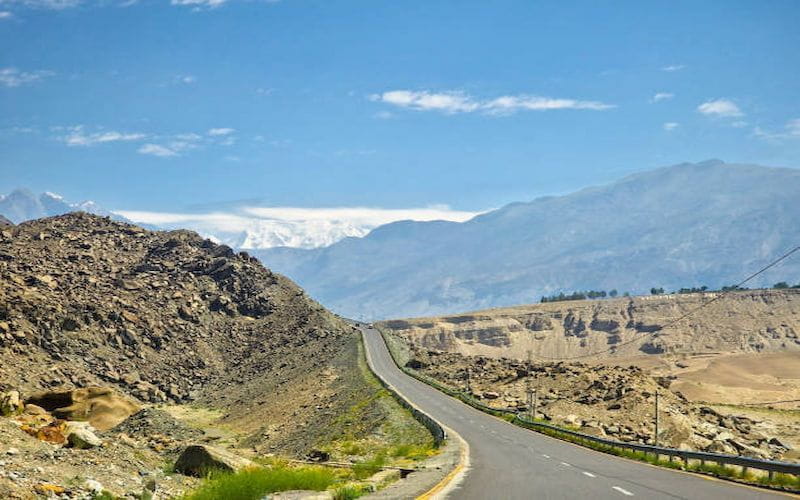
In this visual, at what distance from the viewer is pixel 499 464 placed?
29.7 meters

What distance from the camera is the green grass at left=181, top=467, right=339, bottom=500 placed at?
18141 mm

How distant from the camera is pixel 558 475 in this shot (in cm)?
2520

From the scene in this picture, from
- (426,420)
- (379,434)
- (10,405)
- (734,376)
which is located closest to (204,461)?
(10,405)

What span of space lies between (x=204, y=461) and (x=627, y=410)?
40774 mm

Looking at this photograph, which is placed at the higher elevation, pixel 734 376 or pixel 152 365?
pixel 734 376

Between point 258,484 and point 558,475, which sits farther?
point 558,475

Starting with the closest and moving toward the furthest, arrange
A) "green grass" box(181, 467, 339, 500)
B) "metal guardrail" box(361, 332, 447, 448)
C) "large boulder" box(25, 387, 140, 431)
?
"green grass" box(181, 467, 339, 500) → "metal guardrail" box(361, 332, 447, 448) → "large boulder" box(25, 387, 140, 431)

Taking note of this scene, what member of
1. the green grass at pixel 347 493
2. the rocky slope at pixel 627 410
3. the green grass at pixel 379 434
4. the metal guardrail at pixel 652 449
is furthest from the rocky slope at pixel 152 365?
the rocky slope at pixel 627 410

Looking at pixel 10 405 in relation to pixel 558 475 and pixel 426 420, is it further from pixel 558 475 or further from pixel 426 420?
pixel 558 475

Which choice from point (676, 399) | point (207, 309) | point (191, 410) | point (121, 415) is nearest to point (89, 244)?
point (207, 309)

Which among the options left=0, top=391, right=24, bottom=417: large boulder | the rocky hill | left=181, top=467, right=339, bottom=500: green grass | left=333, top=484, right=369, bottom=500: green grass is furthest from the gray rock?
the rocky hill

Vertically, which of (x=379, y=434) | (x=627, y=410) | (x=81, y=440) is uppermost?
(x=627, y=410)

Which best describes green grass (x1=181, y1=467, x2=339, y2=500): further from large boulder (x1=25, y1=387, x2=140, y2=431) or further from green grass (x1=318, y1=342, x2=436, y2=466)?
large boulder (x1=25, y1=387, x2=140, y2=431)

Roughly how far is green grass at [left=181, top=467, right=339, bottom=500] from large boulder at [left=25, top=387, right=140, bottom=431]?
34.9m
